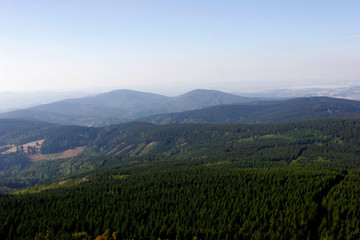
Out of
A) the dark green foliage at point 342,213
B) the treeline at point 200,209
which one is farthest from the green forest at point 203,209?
the treeline at point 200,209

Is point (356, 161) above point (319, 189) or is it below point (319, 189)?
below

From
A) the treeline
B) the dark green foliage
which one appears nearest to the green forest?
the dark green foliage

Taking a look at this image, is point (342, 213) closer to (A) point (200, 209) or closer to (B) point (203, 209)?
(B) point (203, 209)

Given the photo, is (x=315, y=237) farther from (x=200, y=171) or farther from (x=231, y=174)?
(x=200, y=171)

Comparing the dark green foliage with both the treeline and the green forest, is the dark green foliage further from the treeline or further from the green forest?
the treeline

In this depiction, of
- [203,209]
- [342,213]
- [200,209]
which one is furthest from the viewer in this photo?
[200,209]

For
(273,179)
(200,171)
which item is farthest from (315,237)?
(200,171)

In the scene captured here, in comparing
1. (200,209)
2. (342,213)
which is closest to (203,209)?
(200,209)

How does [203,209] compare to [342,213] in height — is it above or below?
below

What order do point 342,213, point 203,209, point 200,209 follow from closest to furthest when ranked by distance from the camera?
point 342,213
point 203,209
point 200,209
